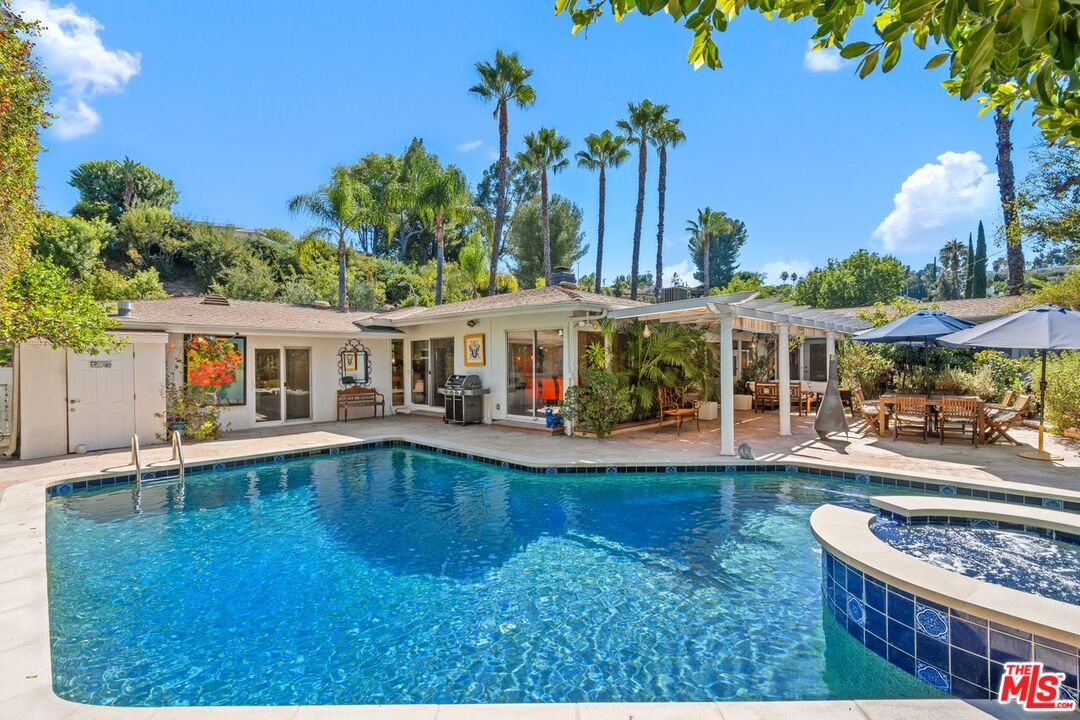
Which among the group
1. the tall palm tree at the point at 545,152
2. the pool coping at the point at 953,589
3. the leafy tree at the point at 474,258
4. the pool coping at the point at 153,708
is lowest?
the pool coping at the point at 153,708

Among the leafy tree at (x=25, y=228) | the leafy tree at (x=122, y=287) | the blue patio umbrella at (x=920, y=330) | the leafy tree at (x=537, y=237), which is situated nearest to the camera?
the leafy tree at (x=25, y=228)

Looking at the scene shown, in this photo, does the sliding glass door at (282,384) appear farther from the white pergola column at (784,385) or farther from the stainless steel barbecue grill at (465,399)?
the white pergola column at (784,385)

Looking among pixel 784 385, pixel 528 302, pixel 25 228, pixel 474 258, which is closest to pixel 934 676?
pixel 784 385

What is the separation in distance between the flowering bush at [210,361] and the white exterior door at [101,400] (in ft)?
4.30

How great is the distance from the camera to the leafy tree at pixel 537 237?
32.8 metres

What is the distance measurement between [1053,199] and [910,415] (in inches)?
332

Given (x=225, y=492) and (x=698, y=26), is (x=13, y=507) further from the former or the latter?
(x=698, y=26)

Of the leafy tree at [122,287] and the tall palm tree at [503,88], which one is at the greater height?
the tall palm tree at [503,88]

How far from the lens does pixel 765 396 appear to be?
49.4 feet

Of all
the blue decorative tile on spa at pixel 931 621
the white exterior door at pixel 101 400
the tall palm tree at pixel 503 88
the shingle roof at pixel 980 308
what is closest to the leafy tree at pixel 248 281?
the tall palm tree at pixel 503 88

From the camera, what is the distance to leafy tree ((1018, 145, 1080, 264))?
1331 cm

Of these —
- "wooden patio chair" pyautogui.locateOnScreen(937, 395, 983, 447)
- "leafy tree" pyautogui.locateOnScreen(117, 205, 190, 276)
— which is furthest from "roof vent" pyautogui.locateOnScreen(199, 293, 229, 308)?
"leafy tree" pyautogui.locateOnScreen(117, 205, 190, 276)

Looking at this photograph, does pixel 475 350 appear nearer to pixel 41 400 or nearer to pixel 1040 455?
pixel 41 400

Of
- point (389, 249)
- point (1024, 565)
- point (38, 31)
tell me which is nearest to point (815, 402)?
point (1024, 565)
